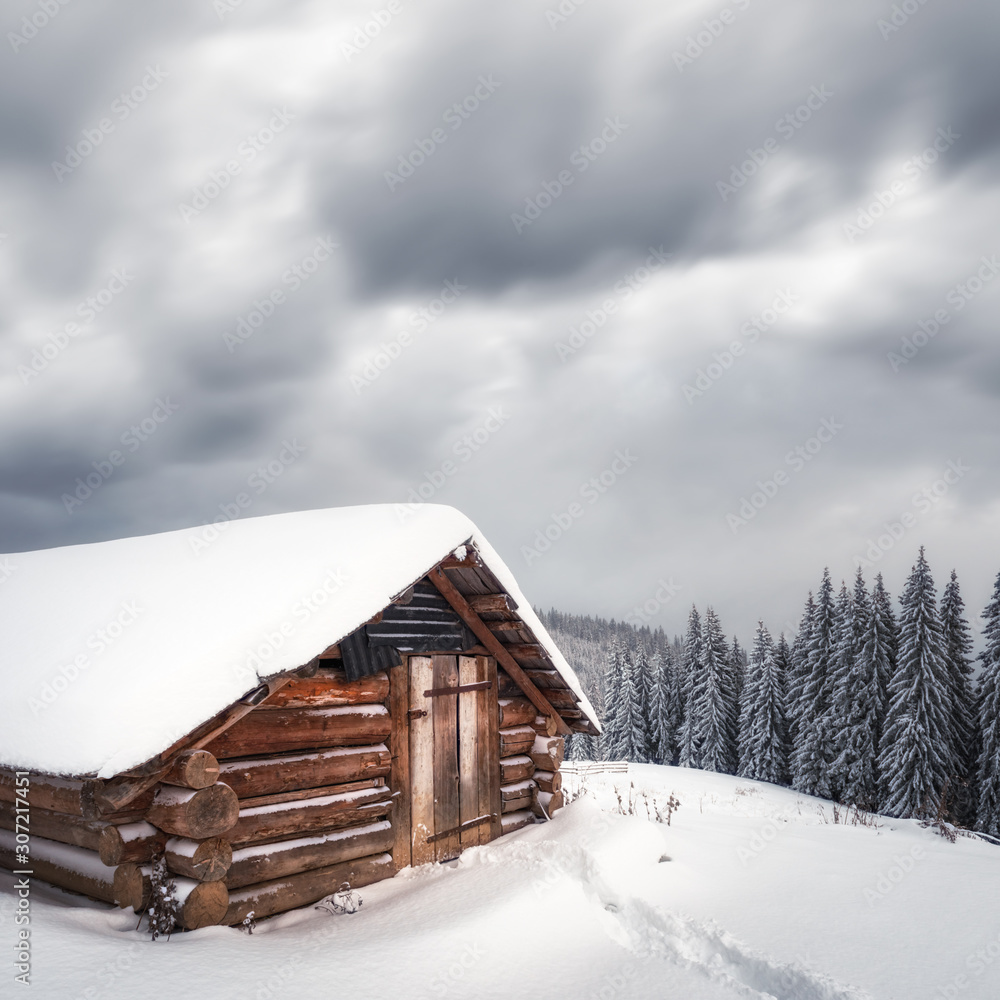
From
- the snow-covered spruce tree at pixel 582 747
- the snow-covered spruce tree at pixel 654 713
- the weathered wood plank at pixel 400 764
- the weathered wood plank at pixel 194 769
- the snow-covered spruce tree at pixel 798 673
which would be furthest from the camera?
the snow-covered spruce tree at pixel 582 747

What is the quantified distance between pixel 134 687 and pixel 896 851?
34.6 ft

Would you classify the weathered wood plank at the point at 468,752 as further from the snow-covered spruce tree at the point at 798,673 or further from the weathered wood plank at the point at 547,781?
the snow-covered spruce tree at the point at 798,673

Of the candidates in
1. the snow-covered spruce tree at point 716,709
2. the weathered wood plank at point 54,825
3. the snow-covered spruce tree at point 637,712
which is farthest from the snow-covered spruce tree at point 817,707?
the weathered wood plank at point 54,825

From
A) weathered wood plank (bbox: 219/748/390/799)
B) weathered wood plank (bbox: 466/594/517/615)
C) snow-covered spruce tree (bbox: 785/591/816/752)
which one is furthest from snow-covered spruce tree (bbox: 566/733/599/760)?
weathered wood plank (bbox: 219/748/390/799)

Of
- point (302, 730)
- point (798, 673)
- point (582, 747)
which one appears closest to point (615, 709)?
point (582, 747)

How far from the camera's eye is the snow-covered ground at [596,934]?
5039 mm

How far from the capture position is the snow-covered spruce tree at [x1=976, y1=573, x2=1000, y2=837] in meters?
28.9

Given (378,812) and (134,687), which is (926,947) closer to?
(378,812)

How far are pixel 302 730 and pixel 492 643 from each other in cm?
328

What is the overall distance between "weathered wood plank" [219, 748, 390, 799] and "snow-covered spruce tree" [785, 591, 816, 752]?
38.2 metres

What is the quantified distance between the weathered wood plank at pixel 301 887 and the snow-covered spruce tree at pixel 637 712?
1787 inches

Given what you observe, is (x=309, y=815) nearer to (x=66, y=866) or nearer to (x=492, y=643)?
(x=66, y=866)

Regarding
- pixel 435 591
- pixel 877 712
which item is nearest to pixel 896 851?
pixel 435 591

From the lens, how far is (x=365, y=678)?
26.3ft
